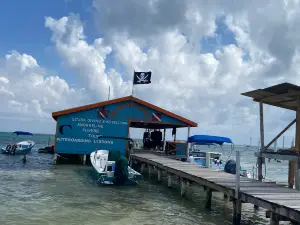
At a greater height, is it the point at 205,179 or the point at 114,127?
the point at 114,127

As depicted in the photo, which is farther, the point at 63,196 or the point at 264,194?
the point at 63,196

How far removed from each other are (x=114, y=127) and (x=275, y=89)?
15417mm

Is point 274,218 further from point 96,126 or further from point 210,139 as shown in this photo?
point 96,126

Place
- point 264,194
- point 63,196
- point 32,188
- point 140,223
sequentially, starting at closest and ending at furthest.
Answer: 1. point 264,194
2. point 140,223
3. point 63,196
4. point 32,188

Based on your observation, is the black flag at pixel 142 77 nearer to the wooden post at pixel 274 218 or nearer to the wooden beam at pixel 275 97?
the wooden beam at pixel 275 97

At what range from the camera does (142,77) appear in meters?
23.1

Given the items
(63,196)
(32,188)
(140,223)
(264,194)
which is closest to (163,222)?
(140,223)

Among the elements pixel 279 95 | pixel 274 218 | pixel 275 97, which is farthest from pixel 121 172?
pixel 274 218

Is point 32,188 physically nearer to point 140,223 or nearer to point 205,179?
point 140,223

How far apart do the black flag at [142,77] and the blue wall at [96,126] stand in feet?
6.16

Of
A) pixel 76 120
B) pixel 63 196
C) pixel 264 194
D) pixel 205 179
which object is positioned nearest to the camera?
pixel 264 194

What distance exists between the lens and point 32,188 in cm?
1448

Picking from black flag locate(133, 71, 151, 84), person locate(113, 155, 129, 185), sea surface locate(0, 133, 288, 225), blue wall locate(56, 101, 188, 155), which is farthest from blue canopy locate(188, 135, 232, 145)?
person locate(113, 155, 129, 185)

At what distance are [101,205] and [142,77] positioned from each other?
518 inches
